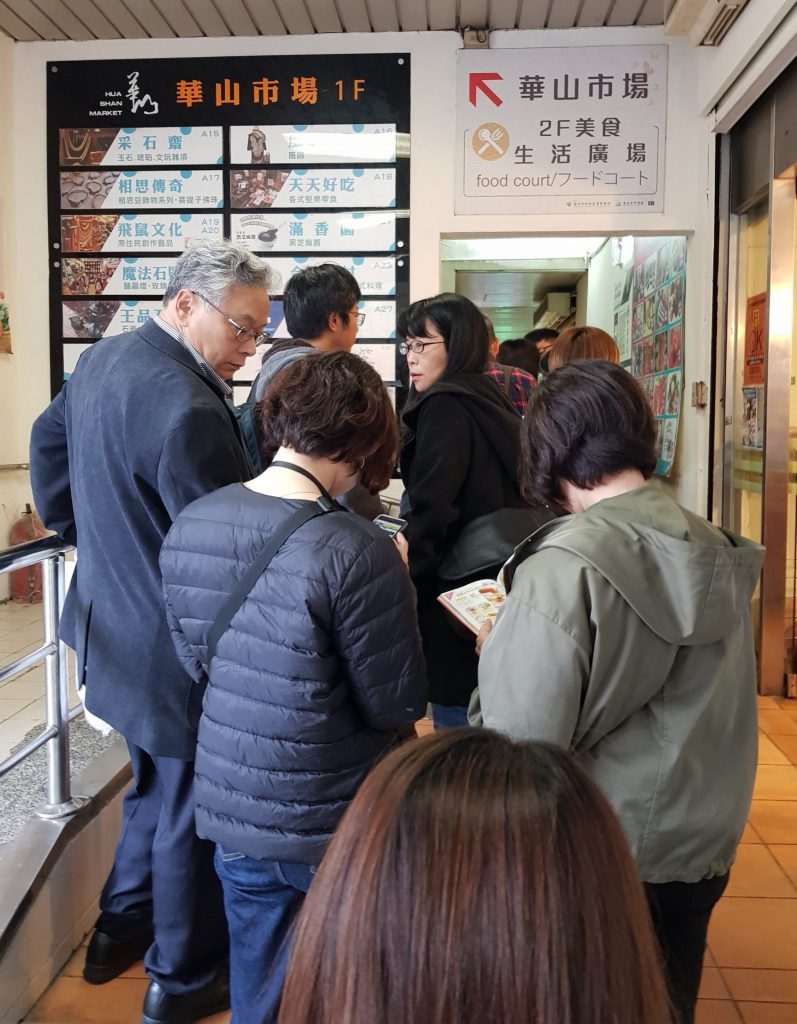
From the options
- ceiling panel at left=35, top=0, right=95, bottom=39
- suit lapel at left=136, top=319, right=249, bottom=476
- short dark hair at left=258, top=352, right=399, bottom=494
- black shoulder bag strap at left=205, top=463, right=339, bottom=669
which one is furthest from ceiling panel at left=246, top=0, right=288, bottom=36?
black shoulder bag strap at left=205, top=463, right=339, bottom=669

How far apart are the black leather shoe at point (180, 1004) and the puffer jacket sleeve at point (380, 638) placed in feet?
2.88

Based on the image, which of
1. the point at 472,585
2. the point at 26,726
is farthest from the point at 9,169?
the point at 472,585

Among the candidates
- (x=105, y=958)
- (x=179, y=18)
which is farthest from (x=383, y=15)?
(x=105, y=958)

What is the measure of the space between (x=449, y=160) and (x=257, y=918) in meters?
3.78

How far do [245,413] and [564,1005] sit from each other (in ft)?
5.61

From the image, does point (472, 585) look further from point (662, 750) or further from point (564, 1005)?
point (564, 1005)

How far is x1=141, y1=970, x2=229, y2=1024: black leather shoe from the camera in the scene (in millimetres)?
1782

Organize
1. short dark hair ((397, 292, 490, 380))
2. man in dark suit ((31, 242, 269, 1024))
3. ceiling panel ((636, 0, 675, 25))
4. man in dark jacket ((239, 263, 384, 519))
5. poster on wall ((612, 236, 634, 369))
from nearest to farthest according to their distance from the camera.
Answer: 1. man in dark suit ((31, 242, 269, 1024))
2. short dark hair ((397, 292, 490, 380))
3. man in dark jacket ((239, 263, 384, 519))
4. ceiling panel ((636, 0, 675, 25))
5. poster on wall ((612, 236, 634, 369))

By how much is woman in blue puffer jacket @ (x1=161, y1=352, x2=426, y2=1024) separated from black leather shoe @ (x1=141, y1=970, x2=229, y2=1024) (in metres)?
0.40

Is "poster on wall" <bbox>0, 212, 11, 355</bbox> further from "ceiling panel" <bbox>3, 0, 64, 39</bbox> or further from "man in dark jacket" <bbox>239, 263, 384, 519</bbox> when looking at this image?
"man in dark jacket" <bbox>239, 263, 384, 519</bbox>

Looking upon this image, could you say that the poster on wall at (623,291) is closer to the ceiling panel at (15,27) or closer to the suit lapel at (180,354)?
the ceiling panel at (15,27)

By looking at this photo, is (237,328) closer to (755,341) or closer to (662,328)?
→ (755,341)

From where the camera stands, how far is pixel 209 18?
4.16m

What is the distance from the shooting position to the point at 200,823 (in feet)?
4.66
